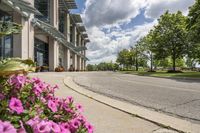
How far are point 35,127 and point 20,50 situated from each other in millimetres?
31306

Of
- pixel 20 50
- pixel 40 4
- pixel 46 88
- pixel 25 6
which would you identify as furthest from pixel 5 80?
pixel 40 4

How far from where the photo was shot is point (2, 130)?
65.2 inches

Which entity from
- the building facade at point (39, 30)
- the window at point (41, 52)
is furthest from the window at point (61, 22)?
the window at point (41, 52)

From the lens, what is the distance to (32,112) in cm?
239

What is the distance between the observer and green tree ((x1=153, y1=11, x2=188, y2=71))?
180 feet

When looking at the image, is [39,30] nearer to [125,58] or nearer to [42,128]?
[42,128]

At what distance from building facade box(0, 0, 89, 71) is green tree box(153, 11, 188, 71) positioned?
18.3m

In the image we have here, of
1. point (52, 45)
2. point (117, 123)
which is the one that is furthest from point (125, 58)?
point (117, 123)

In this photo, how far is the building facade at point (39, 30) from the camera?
3122cm

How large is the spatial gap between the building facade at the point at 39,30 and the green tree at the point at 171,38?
1832cm

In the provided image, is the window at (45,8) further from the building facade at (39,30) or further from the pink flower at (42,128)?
the pink flower at (42,128)

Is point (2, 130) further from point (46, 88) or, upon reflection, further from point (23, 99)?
point (46, 88)

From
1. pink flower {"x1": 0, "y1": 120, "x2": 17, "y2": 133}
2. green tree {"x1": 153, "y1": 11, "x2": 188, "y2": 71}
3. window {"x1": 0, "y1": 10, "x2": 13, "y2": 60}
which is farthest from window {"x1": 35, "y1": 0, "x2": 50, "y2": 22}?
pink flower {"x1": 0, "y1": 120, "x2": 17, "y2": 133}

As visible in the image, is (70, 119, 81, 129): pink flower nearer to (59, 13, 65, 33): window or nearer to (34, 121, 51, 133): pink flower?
(34, 121, 51, 133): pink flower
